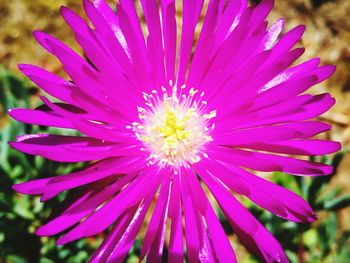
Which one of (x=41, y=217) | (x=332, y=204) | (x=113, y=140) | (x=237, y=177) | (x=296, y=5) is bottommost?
(x=332, y=204)

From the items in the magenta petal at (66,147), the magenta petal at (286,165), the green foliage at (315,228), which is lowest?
the green foliage at (315,228)

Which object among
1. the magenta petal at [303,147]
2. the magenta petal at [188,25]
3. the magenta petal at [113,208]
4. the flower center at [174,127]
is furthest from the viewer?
the flower center at [174,127]

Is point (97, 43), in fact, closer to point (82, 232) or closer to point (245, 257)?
point (82, 232)

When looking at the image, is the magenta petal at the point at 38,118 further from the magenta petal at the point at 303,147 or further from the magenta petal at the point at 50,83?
the magenta petal at the point at 303,147

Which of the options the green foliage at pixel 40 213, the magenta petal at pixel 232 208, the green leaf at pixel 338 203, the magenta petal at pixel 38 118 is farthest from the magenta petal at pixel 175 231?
the green leaf at pixel 338 203

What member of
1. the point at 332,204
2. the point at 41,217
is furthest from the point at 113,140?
the point at 332,204

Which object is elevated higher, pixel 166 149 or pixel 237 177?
pixel 166 149

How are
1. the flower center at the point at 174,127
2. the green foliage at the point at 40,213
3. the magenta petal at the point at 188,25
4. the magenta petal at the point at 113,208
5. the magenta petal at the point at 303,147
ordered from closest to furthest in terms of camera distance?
the magenta petal at the point at 113,208 → the magenta petal at the point at 303,147 → the magenta petal at the point at 188,25 → the flower center at the point at 174,127 → the green foliage at the point at 40,213

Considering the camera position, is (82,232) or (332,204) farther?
(332,204)
